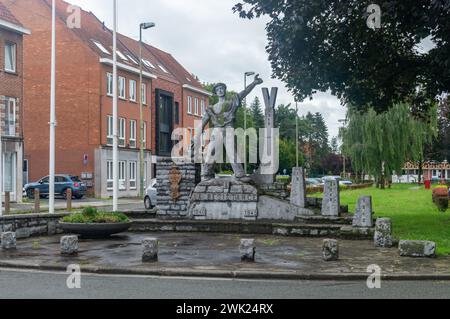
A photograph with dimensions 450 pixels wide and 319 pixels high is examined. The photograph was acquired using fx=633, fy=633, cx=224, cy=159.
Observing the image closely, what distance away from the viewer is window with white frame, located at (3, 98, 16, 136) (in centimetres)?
3572

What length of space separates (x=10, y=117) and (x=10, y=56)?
3.48 meters

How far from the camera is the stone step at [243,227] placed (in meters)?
17.4

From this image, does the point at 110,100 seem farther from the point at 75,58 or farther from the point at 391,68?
the point at 391,68

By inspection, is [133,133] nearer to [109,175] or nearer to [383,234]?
[109,175]

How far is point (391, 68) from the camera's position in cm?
2022

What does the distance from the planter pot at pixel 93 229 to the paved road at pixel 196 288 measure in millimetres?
5515

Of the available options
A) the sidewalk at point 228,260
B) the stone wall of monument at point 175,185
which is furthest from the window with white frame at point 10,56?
the sidewalk at point 228,260

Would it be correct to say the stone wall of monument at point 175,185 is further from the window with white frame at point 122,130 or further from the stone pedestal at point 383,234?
the window with white frame at point 122,130

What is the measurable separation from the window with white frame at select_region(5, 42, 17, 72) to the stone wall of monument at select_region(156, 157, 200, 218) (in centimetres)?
1869

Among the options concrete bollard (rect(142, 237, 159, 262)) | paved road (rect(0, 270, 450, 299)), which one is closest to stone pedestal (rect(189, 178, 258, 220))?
concrete bollard (rect(142, 237, 159, 262))

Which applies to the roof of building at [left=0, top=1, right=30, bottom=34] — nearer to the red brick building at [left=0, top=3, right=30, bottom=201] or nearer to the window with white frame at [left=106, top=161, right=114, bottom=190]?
the red brick building at [left=0, top=3, right=30, bottom=201]

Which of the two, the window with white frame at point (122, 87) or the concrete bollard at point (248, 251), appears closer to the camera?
the concrete bollard at point (248, 251)
